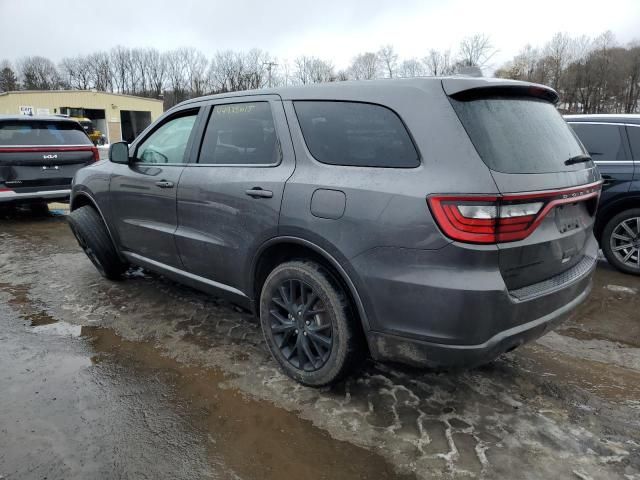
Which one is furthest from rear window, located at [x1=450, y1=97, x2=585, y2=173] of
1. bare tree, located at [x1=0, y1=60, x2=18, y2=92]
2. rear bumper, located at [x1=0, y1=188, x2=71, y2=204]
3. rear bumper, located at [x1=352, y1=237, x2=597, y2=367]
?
bare tree, located at [x1=0, y1=60, x2=18, y2=92]

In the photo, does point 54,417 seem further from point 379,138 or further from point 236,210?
point 379,138

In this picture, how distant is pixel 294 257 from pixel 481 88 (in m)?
1.38

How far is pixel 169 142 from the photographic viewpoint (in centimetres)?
384

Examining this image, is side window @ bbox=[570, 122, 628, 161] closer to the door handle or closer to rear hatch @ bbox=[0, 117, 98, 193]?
the door handle

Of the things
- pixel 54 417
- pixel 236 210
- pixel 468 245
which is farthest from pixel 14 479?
pixel 468 245

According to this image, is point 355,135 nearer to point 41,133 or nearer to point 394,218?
point 394,218

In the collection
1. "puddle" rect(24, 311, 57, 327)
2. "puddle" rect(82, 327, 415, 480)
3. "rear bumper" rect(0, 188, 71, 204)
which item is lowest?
"puddle" rect(82, 327, 415, 480)

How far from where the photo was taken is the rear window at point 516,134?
2.20 m

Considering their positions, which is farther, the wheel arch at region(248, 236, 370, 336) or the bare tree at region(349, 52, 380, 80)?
the bare tree at region(349, 52, 380, 80)

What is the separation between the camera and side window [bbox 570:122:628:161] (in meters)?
5.11

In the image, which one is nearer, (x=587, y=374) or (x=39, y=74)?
(x=587, y=374)

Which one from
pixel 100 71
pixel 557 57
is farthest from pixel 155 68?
pixel 557 57

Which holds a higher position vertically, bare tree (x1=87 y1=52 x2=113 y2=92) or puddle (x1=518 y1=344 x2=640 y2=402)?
bare tree (x1=87 y1=52 x2=113 y2=92)

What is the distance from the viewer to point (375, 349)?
2428 millimetres
